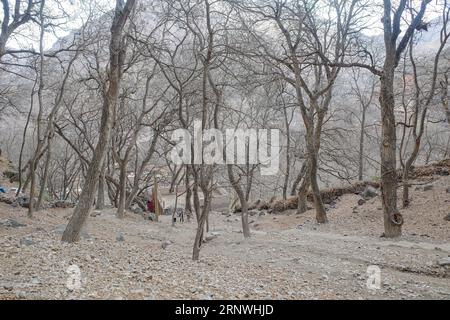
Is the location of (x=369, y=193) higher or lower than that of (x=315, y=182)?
lower

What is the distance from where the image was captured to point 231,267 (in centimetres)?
641

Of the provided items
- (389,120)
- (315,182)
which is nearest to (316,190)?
(315,182)

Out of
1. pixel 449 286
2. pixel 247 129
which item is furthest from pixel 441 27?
pixel 449 286

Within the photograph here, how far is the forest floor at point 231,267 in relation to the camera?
14.6ft

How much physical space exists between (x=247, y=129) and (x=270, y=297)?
11266 mm

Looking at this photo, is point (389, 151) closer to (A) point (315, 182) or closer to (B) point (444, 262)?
(B) point (444, 262)

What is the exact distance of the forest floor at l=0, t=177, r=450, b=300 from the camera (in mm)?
4465

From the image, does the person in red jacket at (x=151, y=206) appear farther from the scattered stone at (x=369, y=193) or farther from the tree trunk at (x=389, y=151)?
the tree trunk at (x=389, y=151)

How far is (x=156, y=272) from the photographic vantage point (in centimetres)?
544

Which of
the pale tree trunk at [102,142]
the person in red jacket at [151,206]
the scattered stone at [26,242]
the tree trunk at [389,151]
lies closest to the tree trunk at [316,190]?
the tree trunk at [389,151]

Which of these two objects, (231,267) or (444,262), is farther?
(444,262)

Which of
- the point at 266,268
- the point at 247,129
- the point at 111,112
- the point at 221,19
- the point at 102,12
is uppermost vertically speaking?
the point at 102,12

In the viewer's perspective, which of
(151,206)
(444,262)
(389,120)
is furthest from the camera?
(151,206)
